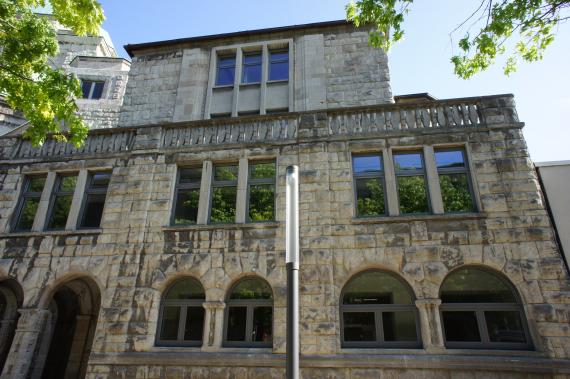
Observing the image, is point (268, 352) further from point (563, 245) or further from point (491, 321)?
point (563, 245)

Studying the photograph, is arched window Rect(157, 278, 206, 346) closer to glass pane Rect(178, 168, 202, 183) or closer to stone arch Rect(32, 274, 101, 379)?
glass pane Rect(178, 168, 202, 183)

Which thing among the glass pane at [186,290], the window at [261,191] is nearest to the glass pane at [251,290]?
the glass pane at [186,290]

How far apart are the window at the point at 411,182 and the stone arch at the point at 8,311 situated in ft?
37.6

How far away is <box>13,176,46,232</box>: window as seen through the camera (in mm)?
11148

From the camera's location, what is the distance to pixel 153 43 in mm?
14688

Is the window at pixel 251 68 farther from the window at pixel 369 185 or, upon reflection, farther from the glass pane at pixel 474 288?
the glass pane at pixel 474 288

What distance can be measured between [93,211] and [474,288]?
35.5ft

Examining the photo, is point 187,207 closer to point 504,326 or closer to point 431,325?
point 431,325

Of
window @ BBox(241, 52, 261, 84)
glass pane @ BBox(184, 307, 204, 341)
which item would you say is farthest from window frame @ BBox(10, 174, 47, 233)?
window @ BBox(241, 52, 261, 84)

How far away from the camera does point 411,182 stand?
9.74 metres

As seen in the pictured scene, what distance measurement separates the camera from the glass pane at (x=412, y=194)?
9.44m

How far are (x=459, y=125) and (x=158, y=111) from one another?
34.0ft

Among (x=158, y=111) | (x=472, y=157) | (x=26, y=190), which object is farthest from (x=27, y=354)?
(x=472, y=157)

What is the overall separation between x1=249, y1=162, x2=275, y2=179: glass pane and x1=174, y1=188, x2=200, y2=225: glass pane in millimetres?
1748
